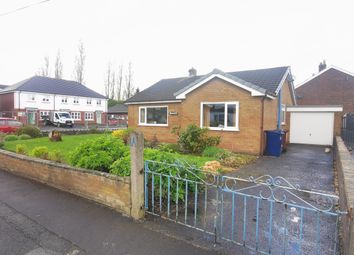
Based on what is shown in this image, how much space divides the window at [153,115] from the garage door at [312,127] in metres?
9.15

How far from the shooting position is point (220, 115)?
13.1 m

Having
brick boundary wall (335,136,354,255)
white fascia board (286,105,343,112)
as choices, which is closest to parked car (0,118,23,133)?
white fascia board (286,105,343,112)

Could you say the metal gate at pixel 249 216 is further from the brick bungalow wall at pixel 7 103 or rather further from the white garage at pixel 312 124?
the brick bungalow wall at pixel 7 103

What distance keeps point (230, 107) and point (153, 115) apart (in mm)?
6564

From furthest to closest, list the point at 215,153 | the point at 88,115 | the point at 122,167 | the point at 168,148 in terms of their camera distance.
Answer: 1. the point at 88,115
2. the point at 215,153
3. the point at 168,148
4. the point at 122,167

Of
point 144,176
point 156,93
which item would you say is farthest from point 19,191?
point 156,93

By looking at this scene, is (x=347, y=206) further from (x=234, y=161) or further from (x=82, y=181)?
(x=234, y=161)

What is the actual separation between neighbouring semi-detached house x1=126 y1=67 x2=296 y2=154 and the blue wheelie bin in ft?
1.24

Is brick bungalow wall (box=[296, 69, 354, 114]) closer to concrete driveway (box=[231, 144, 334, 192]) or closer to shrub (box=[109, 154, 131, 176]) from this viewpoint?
concrete driveway (box=[231, 144, 334, 192])

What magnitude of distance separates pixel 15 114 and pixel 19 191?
37009 mm

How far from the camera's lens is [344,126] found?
63.4 ft

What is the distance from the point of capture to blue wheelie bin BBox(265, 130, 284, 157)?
11.7 m

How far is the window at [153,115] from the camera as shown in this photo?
16797mm

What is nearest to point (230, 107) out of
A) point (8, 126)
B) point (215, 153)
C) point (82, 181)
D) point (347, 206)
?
point (215, 153)
